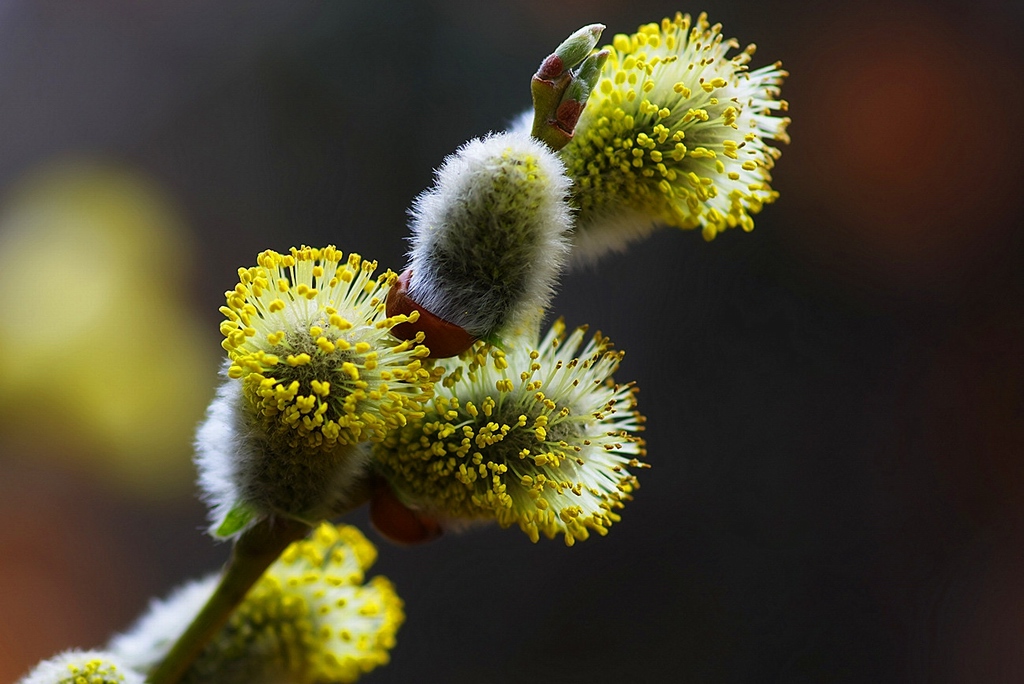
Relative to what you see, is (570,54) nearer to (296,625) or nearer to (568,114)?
(568,114)

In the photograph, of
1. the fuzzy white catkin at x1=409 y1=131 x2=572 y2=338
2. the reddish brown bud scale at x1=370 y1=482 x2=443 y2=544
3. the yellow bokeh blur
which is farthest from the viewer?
the yellow bokeh blur

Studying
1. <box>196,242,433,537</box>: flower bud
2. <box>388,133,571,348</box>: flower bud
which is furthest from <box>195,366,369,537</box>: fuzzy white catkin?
<box>388,133,571,348</box>: flower bud

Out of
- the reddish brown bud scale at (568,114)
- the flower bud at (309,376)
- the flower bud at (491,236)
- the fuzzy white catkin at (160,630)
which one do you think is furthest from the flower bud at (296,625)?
the reddish brown bud scale at (568,114)

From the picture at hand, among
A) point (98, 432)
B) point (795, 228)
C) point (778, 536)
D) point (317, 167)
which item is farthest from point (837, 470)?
point (98, 432)

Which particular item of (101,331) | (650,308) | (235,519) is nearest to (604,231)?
(235,519)

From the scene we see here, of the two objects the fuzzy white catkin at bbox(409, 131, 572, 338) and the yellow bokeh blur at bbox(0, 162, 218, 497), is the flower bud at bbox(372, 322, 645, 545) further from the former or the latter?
the yellow bokeh blur at bbox(0, 162, 218, 497)

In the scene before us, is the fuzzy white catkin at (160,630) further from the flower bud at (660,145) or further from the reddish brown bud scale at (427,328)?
the flower bud at (660,145)

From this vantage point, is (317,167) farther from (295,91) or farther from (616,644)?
(616,644)
